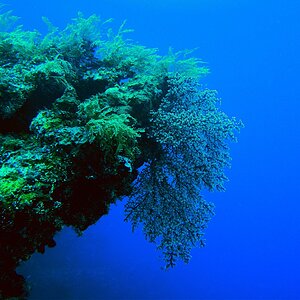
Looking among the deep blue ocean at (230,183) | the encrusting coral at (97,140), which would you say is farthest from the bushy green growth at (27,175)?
the deep blue ocean at (230,183)

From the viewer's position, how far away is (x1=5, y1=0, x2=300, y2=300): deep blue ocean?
31547 mm

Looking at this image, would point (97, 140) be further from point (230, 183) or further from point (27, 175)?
point (230, 183)

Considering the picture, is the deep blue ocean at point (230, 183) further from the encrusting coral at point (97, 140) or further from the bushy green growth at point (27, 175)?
the bushy green growth at point (27, 175)

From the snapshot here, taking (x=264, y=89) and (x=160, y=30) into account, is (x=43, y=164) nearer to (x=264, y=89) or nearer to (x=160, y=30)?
(x=160, y=30)

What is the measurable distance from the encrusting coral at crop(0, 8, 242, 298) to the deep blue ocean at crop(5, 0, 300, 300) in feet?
57.2

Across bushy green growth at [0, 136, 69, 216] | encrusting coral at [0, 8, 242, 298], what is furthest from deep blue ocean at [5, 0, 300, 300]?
bushy green growth at [0, 136, 69, 216]

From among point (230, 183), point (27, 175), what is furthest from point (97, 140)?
point (230, 183)

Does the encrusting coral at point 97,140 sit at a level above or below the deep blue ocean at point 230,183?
below

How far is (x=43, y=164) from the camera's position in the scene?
3.46m

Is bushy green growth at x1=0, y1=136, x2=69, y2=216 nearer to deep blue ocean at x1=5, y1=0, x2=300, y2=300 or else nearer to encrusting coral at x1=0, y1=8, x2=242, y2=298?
encrusting coral at x1=0, y1=8, x2=242, y2=298

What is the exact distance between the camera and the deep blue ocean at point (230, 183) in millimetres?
31547

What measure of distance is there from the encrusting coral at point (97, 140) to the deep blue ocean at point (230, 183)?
17443mm

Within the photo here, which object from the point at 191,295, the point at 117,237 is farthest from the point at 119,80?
the point at 117,237

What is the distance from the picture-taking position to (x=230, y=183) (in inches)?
4328
